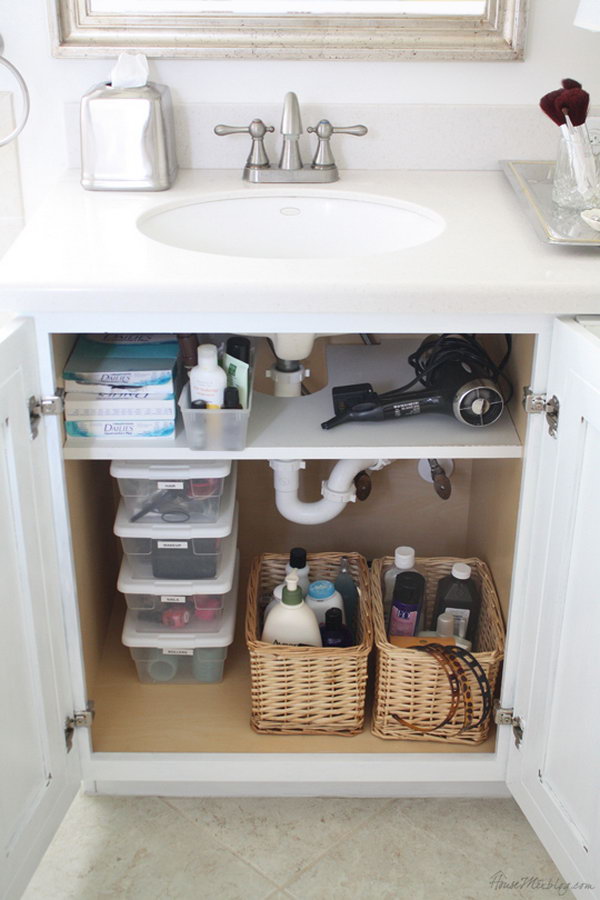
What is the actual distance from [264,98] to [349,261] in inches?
21.1

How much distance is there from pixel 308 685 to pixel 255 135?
92 centimetres

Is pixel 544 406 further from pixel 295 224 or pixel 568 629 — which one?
pixel 295 224

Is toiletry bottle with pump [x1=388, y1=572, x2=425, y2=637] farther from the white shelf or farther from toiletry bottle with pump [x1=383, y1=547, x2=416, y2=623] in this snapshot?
the white shelf

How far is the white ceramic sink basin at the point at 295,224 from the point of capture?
63.7 inches

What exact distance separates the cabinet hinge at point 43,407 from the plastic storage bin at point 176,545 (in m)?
0.29

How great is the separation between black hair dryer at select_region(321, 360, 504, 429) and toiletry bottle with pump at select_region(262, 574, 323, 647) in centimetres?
32

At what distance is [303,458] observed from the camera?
145 cm

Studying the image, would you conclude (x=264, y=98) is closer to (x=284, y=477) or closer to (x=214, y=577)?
(x=284, y=477)

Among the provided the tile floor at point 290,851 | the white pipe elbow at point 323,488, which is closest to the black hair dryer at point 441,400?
the white pipe elbow at point 323,488

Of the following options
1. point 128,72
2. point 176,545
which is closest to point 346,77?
point 128,72

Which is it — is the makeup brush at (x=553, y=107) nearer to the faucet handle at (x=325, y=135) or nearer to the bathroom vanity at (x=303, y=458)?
the bathroom vanity at (x=303, y=458)

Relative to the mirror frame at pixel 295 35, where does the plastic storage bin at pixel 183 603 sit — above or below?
below

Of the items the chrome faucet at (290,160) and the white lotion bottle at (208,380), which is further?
the chrome faucet at (290,160)

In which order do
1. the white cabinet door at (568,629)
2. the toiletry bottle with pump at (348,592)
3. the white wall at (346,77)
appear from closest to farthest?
the white cabinet door at (568,629) → the white wall at (346,77) → the toiletry bottle with pump at (348,592)
